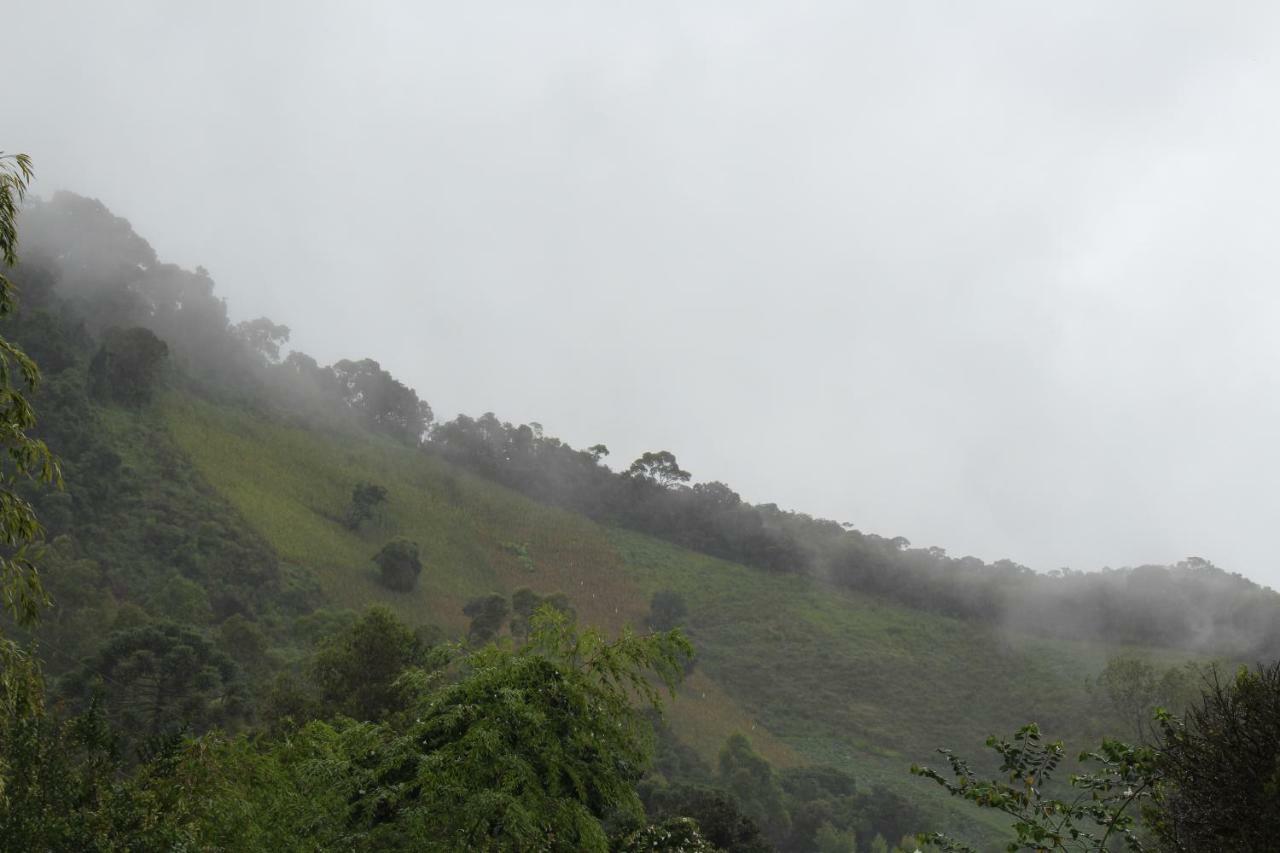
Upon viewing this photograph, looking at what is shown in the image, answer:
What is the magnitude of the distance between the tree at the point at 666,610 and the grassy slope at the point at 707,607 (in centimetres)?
128

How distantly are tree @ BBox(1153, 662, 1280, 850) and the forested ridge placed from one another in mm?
292

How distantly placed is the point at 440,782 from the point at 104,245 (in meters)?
85.4

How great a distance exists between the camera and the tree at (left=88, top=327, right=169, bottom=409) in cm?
5662

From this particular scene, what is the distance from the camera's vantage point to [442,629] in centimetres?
5031

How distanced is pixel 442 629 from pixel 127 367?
2684 centimetres

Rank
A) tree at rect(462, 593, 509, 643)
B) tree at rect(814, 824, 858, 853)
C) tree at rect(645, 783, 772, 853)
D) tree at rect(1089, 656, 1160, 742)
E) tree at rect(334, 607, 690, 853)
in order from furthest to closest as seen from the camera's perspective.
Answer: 1. tree at rect(462, 593, 509, 643)
2. tree at rect(1089, 656, 1160, 742)
3. tree at rect(814, 824, 858, 853)
4. tree at rect(645, 783, 772, 853)
5. tree at rect(334, 607, 690, 853)

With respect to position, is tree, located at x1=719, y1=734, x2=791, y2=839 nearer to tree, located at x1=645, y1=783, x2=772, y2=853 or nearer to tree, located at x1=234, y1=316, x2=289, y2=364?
tree, located at x1=645, y1=783, x2=772, y2=853

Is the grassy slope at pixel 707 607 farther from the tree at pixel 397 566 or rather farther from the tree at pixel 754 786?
→ the tree at pixel 754 786

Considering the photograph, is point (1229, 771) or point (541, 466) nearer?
point (1229, 771)

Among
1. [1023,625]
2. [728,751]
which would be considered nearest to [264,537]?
[728,751]

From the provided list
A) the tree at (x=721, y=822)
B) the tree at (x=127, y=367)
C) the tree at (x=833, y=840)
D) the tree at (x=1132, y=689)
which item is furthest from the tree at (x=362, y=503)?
the tree at (x=1132, y=689)

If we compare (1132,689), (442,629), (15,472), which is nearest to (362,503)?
(442,629)

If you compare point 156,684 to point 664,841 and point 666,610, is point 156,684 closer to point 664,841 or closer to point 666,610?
point 664,841

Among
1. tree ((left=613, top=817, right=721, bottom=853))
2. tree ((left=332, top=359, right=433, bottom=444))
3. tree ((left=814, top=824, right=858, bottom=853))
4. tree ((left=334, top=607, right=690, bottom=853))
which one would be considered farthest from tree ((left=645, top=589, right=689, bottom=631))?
tree ((left=334, top=607, right=690, bottom=853))
